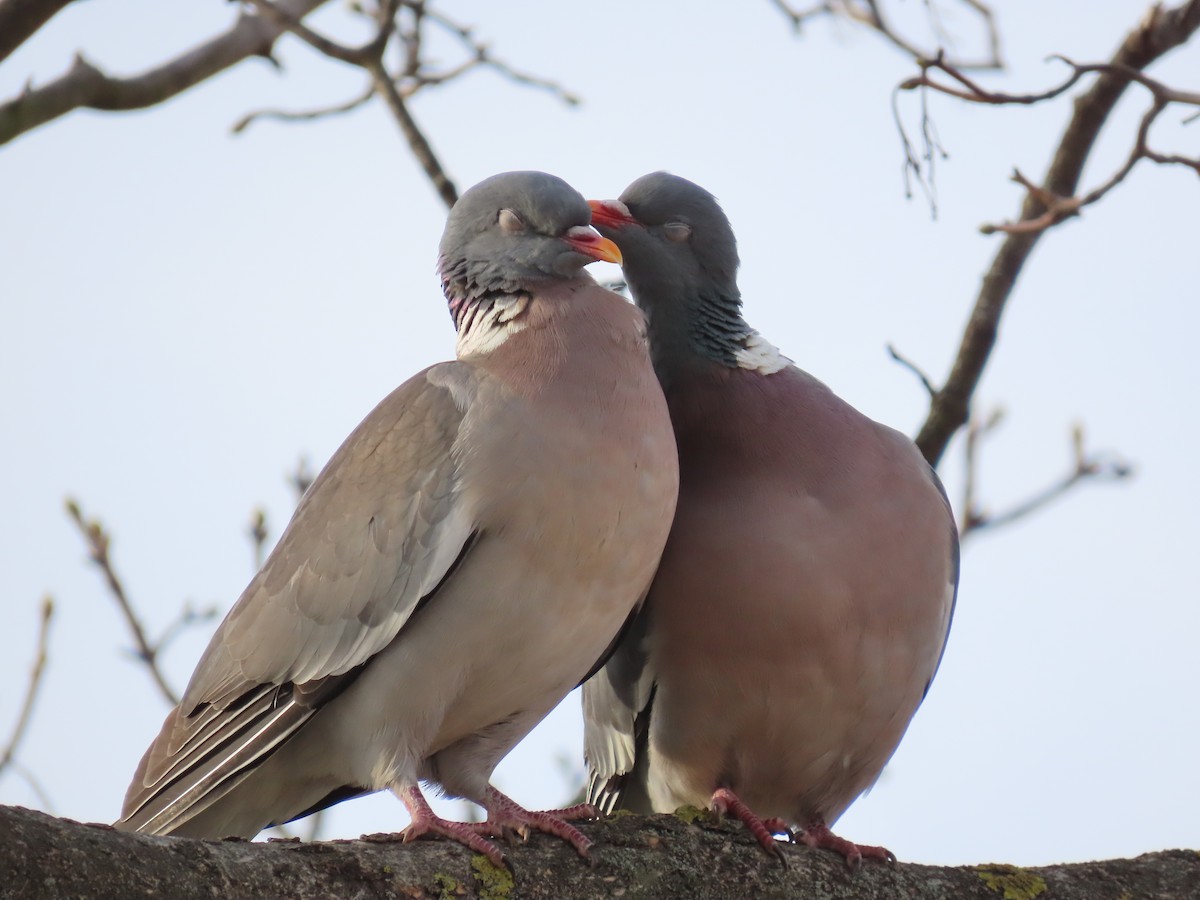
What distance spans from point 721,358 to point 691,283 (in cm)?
24

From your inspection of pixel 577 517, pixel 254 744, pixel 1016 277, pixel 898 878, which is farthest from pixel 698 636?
pixel 1016 277

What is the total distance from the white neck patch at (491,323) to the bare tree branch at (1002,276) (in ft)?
4.81

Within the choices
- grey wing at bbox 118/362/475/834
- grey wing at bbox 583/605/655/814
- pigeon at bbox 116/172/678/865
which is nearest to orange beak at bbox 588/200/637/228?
pigeon at bbox 116/172/678/865

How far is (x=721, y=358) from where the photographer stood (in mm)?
4227

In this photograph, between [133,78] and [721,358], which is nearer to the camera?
[133,78]

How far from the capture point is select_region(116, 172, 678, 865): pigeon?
11.3 feet

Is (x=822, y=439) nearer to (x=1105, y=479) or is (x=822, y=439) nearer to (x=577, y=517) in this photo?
(x=577, y=517)

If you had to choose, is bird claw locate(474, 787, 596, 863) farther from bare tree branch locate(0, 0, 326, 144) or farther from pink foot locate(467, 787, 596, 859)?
bare tree branch locate(0, 0, 326, 144)

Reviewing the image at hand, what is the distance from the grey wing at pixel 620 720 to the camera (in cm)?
402

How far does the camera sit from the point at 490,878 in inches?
112

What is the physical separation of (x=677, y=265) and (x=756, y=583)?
100cm

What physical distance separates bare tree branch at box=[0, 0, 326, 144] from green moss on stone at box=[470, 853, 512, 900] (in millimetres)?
1682

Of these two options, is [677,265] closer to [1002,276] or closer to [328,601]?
[1002,276]

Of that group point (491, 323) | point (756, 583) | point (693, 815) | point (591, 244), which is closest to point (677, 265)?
point (591, 244)
